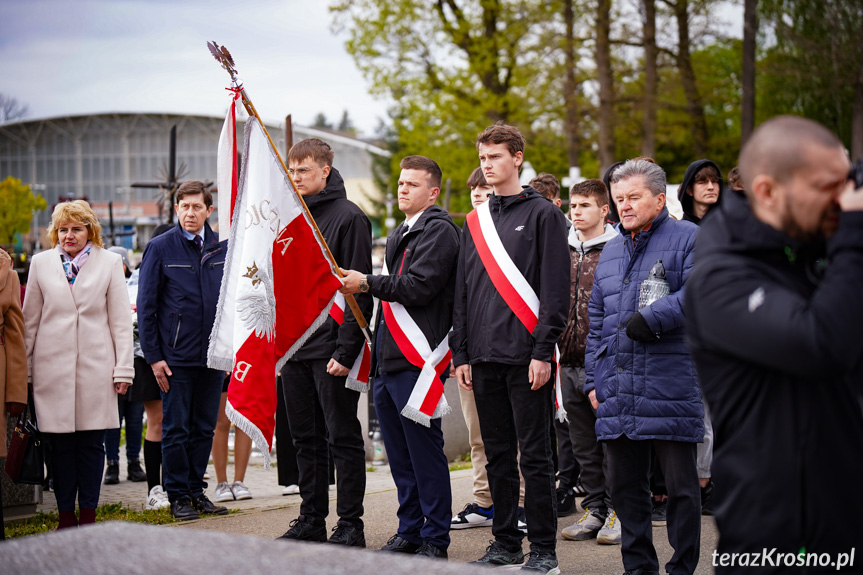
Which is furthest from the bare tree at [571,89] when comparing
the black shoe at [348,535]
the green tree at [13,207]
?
the green tree at [13,207]

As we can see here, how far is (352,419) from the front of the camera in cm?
582

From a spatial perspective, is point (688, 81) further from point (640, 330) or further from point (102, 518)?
point (640, 330)

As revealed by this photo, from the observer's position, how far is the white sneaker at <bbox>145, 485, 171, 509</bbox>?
7.28m

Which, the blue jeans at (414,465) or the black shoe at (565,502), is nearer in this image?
the blue jeans at (414,465)

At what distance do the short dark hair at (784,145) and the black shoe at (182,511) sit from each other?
5440 mm

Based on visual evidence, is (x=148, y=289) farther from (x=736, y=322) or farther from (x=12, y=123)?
(x=12, y=123)

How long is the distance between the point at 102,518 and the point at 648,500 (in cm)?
421

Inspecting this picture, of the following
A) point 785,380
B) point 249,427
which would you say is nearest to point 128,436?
point 249,427

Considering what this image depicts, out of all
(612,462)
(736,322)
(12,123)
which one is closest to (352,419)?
(612,462)

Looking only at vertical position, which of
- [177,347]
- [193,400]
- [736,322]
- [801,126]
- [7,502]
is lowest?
[7,502]

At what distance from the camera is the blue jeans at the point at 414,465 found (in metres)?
5.43

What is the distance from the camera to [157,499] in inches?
289

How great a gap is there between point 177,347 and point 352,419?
1.91 meters

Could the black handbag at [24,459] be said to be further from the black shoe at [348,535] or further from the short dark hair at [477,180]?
the short dark hair at [477,180]
